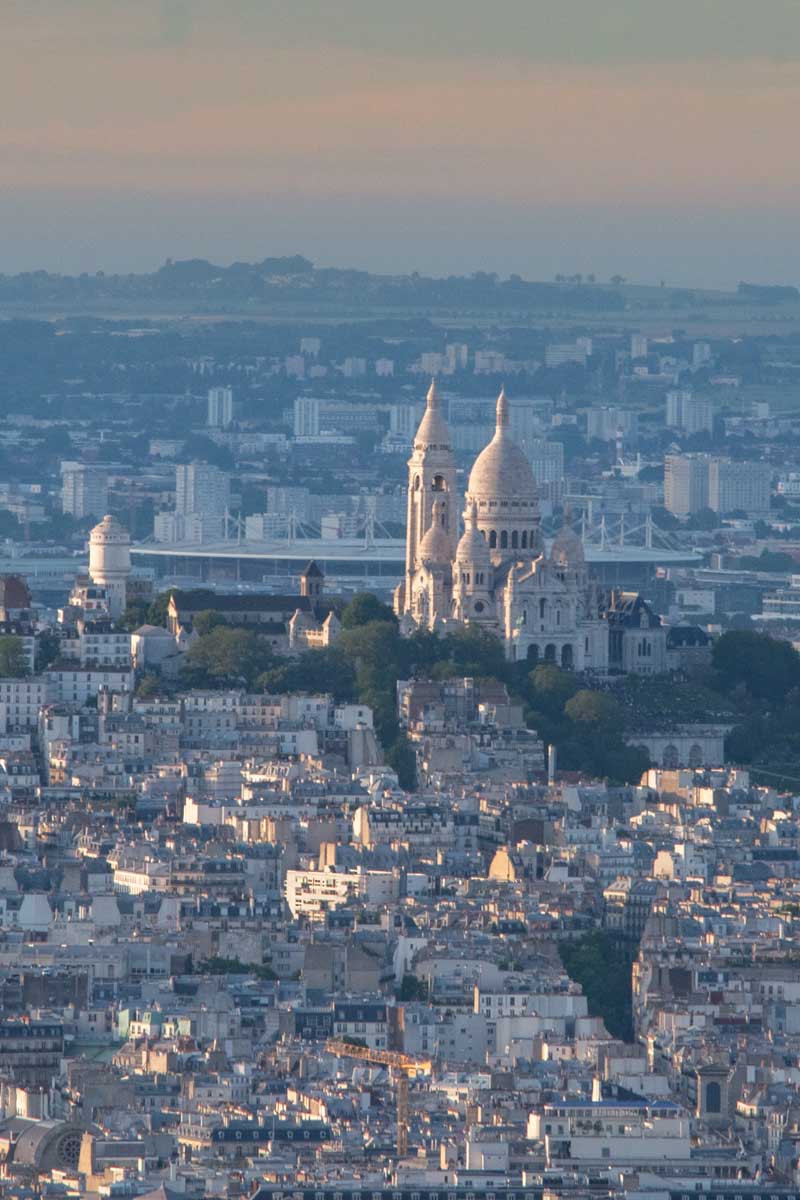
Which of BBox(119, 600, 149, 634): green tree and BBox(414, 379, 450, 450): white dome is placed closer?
BBox(119, 600, 149, 634): green tree

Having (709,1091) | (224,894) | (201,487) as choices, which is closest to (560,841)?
(224,894)

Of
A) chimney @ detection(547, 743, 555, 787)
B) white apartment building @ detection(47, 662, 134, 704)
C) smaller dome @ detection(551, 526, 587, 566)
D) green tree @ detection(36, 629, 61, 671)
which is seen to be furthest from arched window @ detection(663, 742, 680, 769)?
green tree @ detection(36, 629, 61, 671)

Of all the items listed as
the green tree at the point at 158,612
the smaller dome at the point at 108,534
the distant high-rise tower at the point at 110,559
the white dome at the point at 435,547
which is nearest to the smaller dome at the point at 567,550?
the white dome at the point at 435,547

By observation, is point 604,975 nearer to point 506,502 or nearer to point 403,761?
point 403,761

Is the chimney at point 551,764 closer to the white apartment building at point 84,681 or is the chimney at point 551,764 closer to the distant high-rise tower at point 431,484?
the white apartment building at point 84,681

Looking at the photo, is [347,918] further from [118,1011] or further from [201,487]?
[201,487]

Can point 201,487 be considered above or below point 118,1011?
below

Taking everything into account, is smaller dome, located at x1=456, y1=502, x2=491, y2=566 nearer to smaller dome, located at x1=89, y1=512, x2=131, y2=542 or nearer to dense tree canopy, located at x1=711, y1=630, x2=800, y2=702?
dense tree canopy, located at x1=711, y1=630, x2=800, y2=702
